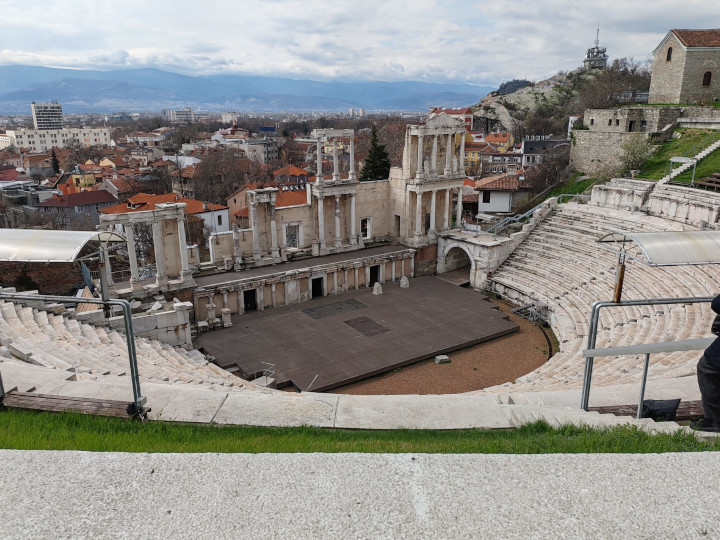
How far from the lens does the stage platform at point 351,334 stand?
17828 millimetres

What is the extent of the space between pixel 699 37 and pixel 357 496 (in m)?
47.3

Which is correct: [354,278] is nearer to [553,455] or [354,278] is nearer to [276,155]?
[553,455]

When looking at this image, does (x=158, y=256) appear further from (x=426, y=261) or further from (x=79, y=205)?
(x=79, y=205)

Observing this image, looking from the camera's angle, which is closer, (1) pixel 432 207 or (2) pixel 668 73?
(1) pixel 432 207

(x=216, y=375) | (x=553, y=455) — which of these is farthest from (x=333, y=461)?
(x=216, y=375)

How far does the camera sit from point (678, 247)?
23.9 feet

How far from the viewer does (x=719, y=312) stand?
588 centimetres

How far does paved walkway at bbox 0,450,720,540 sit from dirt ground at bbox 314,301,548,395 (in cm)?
1134

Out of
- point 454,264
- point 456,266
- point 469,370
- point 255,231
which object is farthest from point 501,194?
point 469,370

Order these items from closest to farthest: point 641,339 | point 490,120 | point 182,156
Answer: point 641,339, point 182,156, point 490,120

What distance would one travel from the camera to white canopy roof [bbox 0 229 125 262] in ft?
23.2

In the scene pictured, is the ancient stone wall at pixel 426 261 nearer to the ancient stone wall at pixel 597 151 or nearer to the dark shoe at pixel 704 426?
the ancient stone wall at pixel 597 151

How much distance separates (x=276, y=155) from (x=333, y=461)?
97241 mm

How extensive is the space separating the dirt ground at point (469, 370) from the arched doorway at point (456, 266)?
7.86 metres
